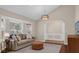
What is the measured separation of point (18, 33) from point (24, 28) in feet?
0.62

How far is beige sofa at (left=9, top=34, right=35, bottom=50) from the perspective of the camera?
85.0 inches

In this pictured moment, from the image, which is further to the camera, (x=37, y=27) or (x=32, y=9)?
(x=37, y=27)

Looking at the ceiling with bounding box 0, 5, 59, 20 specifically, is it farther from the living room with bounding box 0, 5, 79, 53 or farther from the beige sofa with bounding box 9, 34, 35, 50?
the beige sofa with bounding box 9, 34, 35, 50

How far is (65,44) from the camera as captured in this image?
2.17 meters

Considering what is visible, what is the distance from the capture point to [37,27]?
7.59 ft

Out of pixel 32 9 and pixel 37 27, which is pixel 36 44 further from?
pixel 32 9

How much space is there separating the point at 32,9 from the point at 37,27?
44cm

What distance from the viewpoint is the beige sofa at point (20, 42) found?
2.16 meters

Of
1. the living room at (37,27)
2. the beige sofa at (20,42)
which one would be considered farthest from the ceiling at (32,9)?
the beige sofa at (20,42)

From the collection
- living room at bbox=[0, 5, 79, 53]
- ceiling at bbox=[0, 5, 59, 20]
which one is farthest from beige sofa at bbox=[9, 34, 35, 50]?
ceiling at bbox=[0, 5, 59, 20]

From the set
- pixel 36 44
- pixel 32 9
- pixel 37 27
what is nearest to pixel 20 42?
pixel 36 44

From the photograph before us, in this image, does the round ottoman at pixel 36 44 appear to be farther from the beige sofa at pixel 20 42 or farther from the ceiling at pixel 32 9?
the ceiling at pixel 32 9
